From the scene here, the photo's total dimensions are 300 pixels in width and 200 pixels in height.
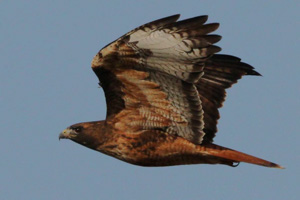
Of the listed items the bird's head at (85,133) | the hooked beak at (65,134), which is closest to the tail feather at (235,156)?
the bird's head at (85,133)

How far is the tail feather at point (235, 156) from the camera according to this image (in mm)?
13570

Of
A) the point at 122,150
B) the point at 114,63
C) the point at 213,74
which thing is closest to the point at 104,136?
the point at 122,150

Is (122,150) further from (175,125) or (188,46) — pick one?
(188,46)

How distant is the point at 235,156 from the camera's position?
13.6 m

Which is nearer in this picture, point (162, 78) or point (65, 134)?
point (162, 78)

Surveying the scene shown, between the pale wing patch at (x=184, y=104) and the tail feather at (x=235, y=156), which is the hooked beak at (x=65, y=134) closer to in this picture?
the pale wing patch at (x=184, y=104)

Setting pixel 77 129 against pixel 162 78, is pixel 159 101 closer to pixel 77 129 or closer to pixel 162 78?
pixel 162 78

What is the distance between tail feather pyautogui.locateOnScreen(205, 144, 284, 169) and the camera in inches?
534

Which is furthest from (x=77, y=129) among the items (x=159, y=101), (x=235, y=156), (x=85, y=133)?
(x=235, y=156)

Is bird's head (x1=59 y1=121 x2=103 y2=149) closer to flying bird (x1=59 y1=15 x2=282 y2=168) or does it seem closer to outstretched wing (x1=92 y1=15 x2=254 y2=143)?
flying bird (x1=59 y1=15 x2=282 y2=168)

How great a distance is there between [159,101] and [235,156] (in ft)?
4.96

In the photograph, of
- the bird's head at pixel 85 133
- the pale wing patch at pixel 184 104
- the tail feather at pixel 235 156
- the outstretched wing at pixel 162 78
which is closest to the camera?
the outstretched wing at pixel 162 78

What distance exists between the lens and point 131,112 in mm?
13836

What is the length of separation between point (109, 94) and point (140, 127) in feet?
2.48
